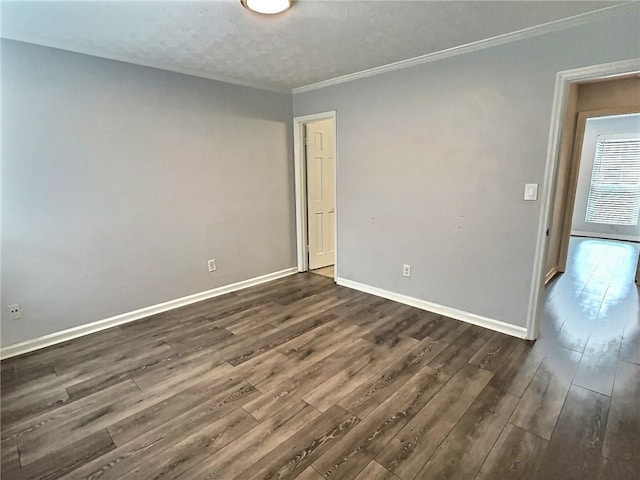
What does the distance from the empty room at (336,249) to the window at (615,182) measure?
3579 mm

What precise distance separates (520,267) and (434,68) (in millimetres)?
1871

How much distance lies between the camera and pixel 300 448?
1.66 meters

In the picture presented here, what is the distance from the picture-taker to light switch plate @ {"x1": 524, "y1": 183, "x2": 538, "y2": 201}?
249cm

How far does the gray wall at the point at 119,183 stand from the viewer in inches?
96.7

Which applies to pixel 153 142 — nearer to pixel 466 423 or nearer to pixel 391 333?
pixel 391 333

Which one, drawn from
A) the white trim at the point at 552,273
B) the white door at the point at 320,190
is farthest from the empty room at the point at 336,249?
the white door at the point at 320,190

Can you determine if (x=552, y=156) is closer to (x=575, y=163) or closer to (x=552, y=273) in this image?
(x=575, y=163)

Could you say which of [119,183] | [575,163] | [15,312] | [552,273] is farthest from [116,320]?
[575,163]

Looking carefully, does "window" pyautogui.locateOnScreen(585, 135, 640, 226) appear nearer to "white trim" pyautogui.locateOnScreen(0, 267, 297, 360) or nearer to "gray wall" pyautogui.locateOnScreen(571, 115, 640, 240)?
"gray wall" pyautogui.locateOnScreen(571, 115, 640, 240)

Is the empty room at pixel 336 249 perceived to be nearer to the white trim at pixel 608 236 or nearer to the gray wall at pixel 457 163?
the gray wall at pixel 457 163

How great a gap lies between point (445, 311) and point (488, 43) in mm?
2313

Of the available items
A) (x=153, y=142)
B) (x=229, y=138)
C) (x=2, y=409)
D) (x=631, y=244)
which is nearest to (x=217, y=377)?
(x=2, y=409)

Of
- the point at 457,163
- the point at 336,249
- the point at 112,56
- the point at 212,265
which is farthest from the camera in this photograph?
the point at 336,249

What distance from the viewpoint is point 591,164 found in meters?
6.87
